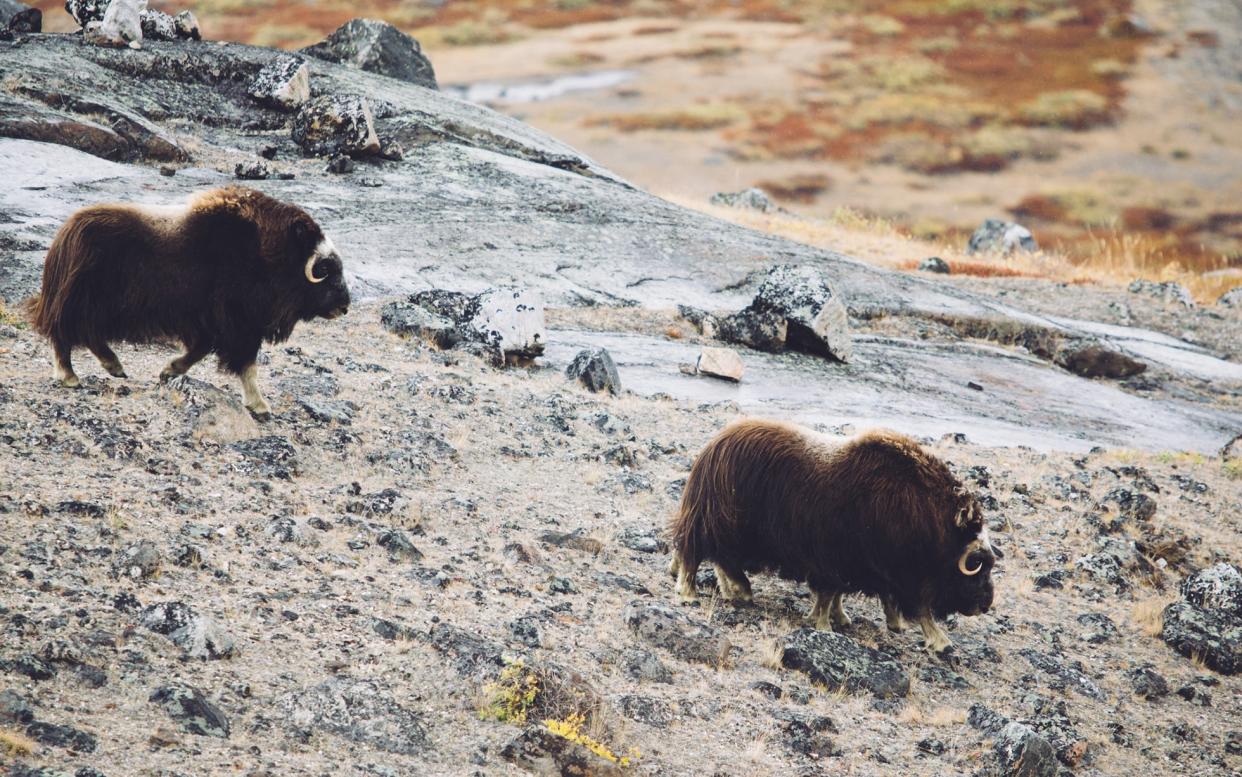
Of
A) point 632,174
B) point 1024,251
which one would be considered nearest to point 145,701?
point 1024,251

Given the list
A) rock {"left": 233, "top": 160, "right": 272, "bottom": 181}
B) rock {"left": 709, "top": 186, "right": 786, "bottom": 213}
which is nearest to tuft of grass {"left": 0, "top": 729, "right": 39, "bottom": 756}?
rock {"left": 233, "top": 160, "right": 272, "bottom": 181}

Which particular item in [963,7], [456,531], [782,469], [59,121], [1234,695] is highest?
[963,7]

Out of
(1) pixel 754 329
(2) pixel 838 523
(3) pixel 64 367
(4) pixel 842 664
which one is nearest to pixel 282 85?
(1) pixel 754 329

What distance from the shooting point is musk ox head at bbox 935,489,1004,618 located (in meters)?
8.51

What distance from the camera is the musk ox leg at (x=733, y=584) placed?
8.73 meters

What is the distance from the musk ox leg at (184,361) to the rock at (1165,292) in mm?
23222

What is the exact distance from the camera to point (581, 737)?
614 centimetres

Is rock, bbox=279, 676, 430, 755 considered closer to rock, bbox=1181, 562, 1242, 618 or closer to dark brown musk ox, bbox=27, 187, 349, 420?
dark brown musk ox, bbox=27, 187, 349, 420

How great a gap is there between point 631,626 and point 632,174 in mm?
39979

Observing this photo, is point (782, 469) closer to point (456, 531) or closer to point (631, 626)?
point (631, 626)

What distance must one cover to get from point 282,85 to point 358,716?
18.5 m

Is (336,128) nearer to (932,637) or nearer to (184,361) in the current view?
(184,361)

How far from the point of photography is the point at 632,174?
46344 millimetres

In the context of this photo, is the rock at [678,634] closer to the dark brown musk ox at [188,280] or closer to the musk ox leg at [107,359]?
the dark brown musk ox at [188,280]
